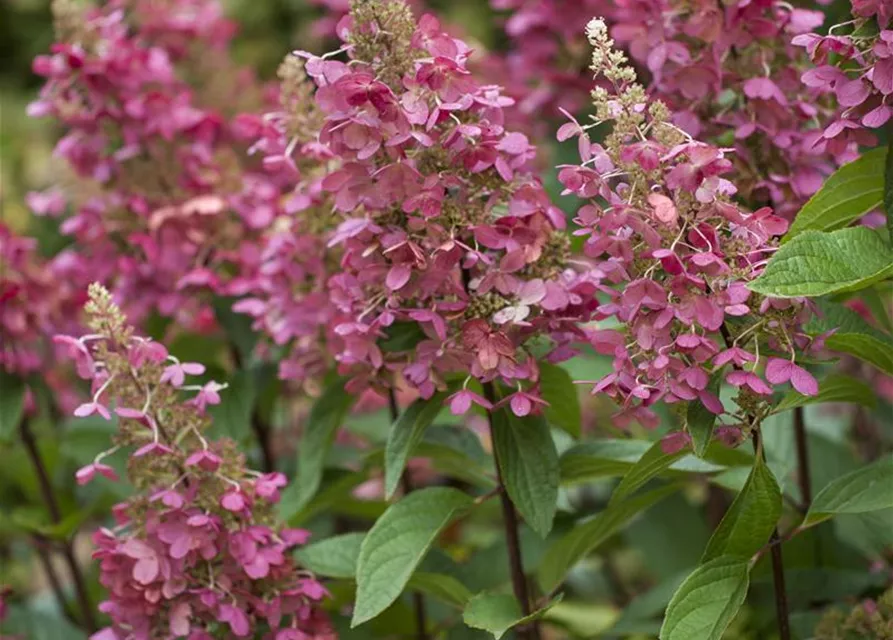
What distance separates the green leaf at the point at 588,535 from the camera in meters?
1.33

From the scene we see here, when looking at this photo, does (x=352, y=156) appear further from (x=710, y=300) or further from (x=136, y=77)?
(x=136, y=77)

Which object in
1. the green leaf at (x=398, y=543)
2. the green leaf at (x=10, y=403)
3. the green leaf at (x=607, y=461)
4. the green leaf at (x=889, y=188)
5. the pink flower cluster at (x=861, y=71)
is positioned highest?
the pink flower cluster at (x=861, y=71)

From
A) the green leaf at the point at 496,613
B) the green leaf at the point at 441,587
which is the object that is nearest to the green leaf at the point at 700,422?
the green leaf at the point at 496,613

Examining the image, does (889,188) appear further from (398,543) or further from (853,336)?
(398,543)

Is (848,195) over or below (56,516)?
over

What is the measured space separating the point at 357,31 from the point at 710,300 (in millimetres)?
403

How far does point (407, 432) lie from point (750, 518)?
34cm

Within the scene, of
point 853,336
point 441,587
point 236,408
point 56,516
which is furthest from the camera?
point 56,516

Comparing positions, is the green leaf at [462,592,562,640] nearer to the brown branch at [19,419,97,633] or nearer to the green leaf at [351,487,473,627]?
the green leaf at [351,487,473,627]

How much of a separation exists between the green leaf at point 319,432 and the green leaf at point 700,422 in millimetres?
563

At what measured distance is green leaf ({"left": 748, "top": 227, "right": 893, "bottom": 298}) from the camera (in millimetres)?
965

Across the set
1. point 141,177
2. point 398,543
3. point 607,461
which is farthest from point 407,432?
point 141,177

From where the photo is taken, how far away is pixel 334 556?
4.46 ft

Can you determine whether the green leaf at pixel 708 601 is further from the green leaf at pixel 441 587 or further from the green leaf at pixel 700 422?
the green leaf at pixel 441 587
